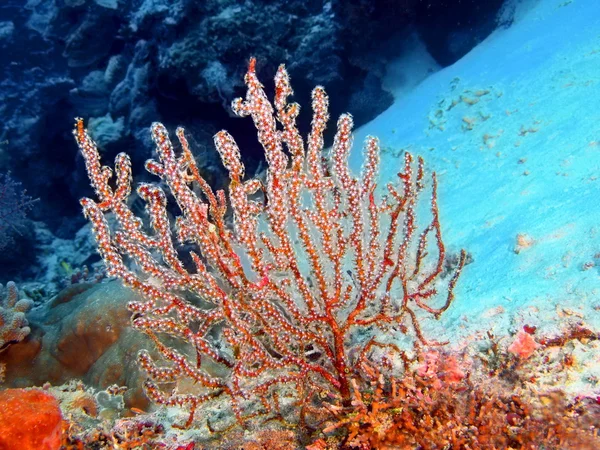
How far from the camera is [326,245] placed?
2621 mm

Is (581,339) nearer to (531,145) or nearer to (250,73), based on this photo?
(250,73)

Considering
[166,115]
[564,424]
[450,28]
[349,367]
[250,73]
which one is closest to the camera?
[564,424]

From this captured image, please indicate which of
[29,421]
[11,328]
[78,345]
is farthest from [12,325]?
[29,421]

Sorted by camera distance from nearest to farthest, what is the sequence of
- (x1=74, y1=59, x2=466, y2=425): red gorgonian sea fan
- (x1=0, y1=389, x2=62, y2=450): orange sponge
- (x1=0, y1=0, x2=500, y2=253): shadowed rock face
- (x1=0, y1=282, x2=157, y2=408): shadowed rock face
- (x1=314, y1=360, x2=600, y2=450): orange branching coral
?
1. (x1=314, y1=360, x2=600, y2=450): orange branching coral
2. (x1=0, y1=389, x2=62, y2=450): orange sponge
3. (x1=74, y1=59, x2=466, y2=425): red gorgonian sea fan
4. (x1=0, y1=282, x2=157, y2=408): shadowed rock face
5. (x1=0, y1=0, x2=500, y2=253): shadowed rock face

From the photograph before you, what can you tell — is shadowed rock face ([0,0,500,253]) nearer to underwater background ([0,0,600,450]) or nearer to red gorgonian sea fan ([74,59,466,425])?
underwater background ([0,0,600,450])

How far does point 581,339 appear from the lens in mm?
2504

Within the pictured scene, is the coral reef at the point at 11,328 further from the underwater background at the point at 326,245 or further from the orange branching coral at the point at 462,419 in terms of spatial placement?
the orange branching coral at the point at 462,419

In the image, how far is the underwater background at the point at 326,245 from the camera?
2.45 metres

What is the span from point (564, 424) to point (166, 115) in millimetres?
8084

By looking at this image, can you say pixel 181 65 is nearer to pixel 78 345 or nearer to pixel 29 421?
pixel 78 345

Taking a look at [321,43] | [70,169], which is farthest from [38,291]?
[321,43]

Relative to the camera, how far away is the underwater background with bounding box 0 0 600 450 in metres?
2.45

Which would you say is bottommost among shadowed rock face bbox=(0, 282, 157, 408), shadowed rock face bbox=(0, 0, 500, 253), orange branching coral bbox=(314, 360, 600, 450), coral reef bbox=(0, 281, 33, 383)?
orange branching coral bbox=(314, 360, 600, 450)

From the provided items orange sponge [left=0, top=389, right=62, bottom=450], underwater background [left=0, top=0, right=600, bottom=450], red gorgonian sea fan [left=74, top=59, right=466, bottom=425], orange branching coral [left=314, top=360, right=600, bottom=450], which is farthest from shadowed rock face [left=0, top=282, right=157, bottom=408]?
orange branching coral [left=314, top=360, right=600, bottom=450]
